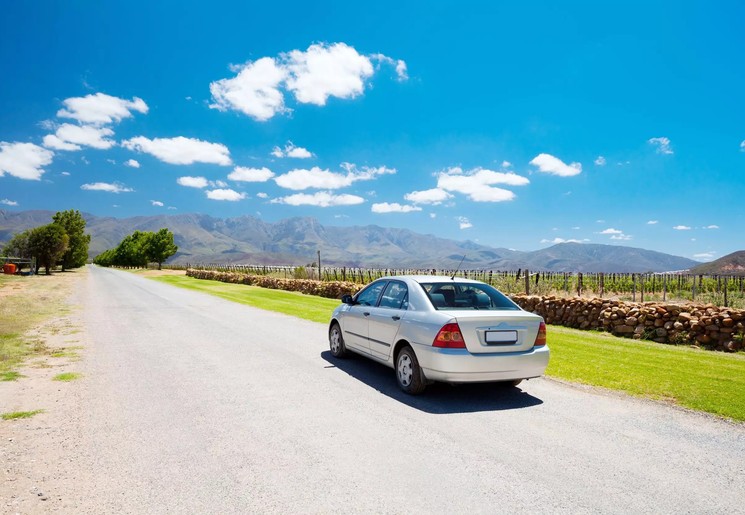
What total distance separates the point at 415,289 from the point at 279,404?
250 cm

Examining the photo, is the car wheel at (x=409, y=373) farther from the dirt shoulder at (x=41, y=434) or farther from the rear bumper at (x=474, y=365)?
the dirt shoulder at (x=41, y=434)

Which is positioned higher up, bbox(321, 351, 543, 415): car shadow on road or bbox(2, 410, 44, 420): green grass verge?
bbox(321, 351, 543, 415): car shadow on road

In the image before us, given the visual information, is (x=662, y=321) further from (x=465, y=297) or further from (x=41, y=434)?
(x=41, y=434)

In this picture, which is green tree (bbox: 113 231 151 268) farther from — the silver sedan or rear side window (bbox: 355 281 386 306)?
the silver sedan

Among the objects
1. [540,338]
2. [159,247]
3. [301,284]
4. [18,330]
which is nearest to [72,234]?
[159,247]

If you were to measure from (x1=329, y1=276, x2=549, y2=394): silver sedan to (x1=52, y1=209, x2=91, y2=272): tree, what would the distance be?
80614 mm

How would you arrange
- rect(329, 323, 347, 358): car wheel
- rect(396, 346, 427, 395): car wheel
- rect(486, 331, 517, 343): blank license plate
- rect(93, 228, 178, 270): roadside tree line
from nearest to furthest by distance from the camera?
rect(486, 331, 517, 343): blank license plate, rect(396, 346, 427, 395): car wheel, rect(329, 323, 347, 358): car wheel, rect(93, 228, 178, 270): roadside tree line

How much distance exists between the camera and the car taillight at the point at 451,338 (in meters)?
5.91

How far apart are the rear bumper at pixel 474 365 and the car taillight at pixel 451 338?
0.06m

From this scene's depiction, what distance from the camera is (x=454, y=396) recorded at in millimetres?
6457

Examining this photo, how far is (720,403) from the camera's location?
6113 mm

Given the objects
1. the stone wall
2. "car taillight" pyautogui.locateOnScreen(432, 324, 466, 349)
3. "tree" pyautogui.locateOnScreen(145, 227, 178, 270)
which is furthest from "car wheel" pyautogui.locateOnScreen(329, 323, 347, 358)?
"tree" pyautogui.locateOnScreen(145, 227, 178, 270)

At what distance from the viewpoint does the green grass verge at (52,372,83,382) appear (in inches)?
280

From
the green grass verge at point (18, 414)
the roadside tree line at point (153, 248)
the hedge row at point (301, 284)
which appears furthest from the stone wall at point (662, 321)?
the roadside tree line at point (153, 248)
